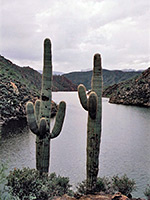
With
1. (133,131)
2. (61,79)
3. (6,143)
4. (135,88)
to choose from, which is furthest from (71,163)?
(61,79)

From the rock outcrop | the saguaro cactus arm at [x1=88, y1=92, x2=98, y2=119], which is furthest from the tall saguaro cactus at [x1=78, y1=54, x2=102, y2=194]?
the rock outcrop

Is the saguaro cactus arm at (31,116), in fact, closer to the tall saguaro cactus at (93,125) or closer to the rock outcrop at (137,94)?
the tall saguaro cactus at (93,125)

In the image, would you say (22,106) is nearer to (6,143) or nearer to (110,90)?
(6,143)

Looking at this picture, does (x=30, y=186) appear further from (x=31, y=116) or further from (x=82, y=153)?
(x=82, y=153)

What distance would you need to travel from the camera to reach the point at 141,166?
1434 cm

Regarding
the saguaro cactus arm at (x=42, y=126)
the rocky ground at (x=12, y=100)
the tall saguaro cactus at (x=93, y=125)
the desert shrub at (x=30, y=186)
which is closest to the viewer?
the desert shrub at (x=30, y=186)

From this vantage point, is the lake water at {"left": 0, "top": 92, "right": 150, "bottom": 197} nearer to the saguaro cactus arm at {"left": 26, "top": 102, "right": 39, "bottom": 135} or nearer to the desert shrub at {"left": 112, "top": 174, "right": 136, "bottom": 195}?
the desert shrub at {"left": 112, "top": 174, "right": 136, "bottom": 195}

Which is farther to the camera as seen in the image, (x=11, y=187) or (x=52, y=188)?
(x=52, y=188)

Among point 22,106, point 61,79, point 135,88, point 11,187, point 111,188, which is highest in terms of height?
point 61,79

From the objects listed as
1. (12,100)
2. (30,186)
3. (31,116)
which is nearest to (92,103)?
(31,116)

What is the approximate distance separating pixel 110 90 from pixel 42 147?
89817 millimetres

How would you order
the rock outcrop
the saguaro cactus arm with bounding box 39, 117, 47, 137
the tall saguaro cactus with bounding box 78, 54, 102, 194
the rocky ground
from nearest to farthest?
the saguaro cactus arm with bounding box 39, 117, 47, 137 < the tall saguaro cactus with bounding box 78, 54, 102, 194 < the rocky ground < the rock outcrop

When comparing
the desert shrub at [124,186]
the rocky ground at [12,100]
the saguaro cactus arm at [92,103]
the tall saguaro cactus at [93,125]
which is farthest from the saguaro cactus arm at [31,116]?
the rocky ground at [12,100]

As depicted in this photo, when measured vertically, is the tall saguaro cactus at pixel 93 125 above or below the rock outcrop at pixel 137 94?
below
